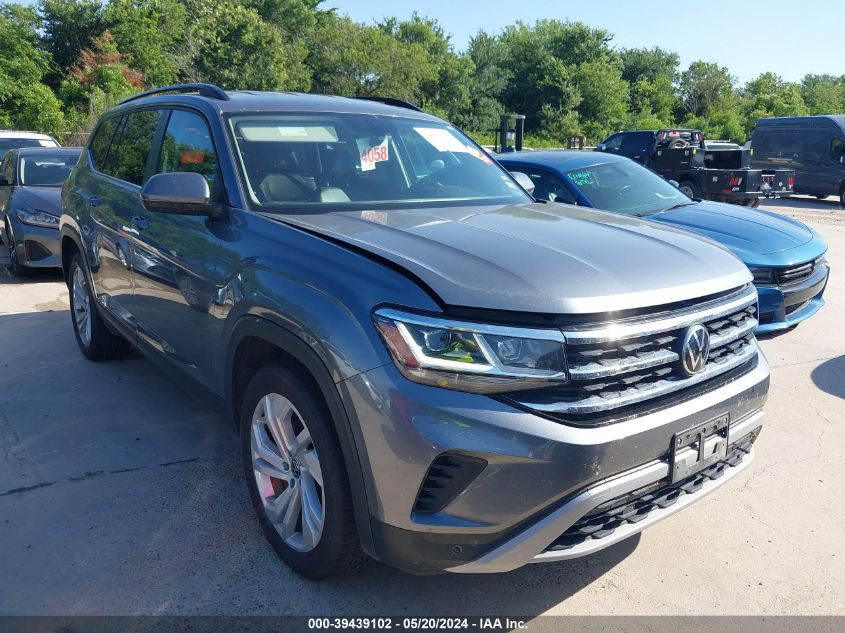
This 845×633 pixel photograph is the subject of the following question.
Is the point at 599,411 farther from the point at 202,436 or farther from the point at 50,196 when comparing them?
the point at 50,196

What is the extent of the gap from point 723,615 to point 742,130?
44608 millimetres

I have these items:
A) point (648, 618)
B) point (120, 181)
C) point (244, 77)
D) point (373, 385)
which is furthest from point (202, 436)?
point (244, 77)

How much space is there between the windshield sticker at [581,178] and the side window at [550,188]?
11 centimetres

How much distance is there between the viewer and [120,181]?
4480 mm

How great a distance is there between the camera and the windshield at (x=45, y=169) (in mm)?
9109

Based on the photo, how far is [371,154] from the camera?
368 cm

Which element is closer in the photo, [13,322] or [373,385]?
[373,385]

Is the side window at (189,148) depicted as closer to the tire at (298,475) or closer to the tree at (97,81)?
the tire at (298,475)

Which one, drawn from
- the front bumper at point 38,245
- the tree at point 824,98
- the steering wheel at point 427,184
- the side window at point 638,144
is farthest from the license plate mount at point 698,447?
the tree at point 824,98

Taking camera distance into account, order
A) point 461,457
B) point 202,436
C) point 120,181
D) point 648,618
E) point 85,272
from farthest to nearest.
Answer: point 85,272, point 120,181, point 202,436, point 648,618, point 461,457

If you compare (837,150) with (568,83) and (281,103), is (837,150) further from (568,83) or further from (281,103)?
(568,83)

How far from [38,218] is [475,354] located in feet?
25.3

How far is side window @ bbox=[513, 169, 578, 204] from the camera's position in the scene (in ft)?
21.5

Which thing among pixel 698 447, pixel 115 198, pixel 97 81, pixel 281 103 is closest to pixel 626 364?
pixel 698 447
